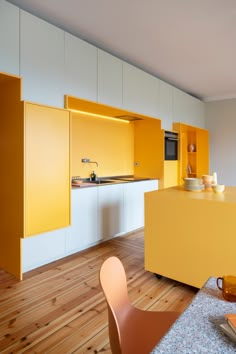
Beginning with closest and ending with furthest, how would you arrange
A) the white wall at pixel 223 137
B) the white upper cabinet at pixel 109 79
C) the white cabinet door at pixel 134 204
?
the white upper cabinet at pixel 109 79, the white cabinet door at pixel 134 204, the white wall at pixel 223 137

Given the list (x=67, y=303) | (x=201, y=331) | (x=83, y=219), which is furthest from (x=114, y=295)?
(x=83, y=219)

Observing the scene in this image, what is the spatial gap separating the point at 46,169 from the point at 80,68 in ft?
4.32

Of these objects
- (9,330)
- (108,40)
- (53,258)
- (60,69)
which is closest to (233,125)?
(108,40)

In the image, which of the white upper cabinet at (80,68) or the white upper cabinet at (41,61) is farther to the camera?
the white upper cabinet at (80,68)

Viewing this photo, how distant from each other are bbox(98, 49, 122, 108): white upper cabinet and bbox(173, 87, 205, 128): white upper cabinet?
5.86 ft

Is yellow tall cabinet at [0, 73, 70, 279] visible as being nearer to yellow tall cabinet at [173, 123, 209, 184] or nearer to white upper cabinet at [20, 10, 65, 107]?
white upper cabinet at [20, 10, 65, 107]

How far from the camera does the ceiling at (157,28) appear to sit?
2.61 meters

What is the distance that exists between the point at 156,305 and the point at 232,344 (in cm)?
163

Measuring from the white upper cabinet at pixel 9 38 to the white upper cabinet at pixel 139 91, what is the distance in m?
1.71

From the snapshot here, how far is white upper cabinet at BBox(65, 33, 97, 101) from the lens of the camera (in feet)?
9.94

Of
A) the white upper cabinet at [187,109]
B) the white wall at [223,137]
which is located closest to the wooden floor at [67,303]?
the white upper cabinet at [187,109]

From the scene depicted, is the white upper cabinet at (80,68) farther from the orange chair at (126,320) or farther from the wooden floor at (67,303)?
the orange chair at (126,320)

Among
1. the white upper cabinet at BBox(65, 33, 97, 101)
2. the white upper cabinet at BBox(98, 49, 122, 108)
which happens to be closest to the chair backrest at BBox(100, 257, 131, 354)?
the white upper cabinet at BBox(65, 33, 97, 101)

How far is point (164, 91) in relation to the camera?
15.8ft
